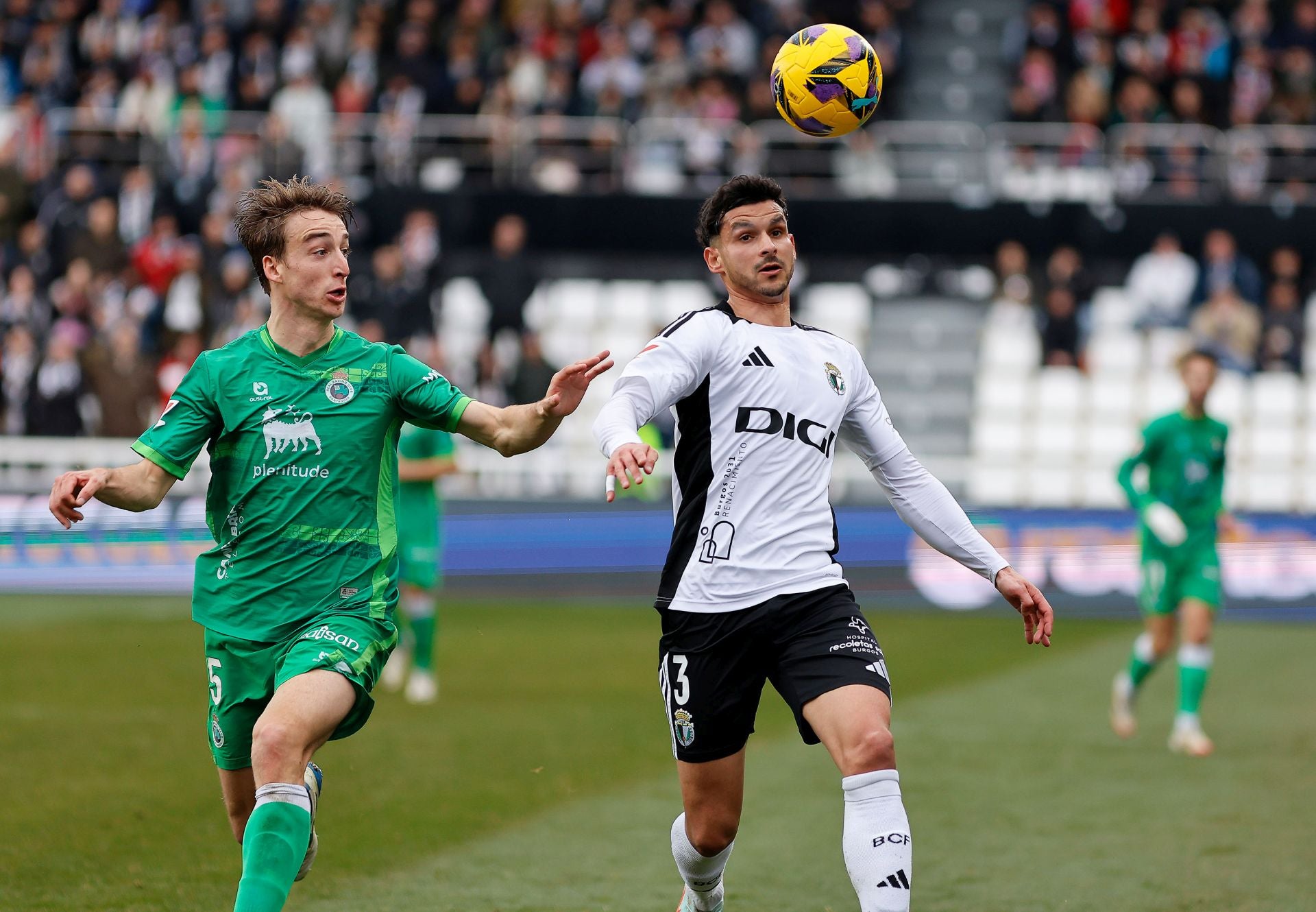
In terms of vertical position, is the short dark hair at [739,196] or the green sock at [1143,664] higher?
the short dark hair at [739,196]

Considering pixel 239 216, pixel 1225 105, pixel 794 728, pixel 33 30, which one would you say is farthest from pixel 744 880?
pixel 33 30

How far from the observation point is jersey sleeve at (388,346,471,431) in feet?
19.3

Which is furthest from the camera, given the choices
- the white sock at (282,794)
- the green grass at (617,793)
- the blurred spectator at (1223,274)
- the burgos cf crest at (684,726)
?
the blurred spectator at (1223,274)

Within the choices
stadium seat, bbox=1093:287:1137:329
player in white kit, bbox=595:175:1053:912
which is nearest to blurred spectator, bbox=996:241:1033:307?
stadium seat, bbox=1093:287:1137:329

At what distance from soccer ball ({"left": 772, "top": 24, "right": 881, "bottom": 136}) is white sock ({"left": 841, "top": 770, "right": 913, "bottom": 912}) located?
281cm

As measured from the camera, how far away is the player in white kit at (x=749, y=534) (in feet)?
19.1

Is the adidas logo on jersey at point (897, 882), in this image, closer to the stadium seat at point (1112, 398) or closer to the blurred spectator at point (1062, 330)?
the blurred spectator at point (1062, 330)

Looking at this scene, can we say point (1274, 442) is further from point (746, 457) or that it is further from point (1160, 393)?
point (746, 457)

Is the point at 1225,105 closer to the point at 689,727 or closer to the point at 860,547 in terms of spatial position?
the point at 860,547

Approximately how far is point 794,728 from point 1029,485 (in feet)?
32.5

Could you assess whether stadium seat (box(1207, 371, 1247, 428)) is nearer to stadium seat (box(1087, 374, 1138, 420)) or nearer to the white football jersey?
stadium seat (box(1087, 374, 1138, 420))

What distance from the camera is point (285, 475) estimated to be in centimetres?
579

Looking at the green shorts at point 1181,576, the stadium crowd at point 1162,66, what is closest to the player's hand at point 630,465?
the green shorts at point 1181,576

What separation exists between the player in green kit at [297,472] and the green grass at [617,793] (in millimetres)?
1646
